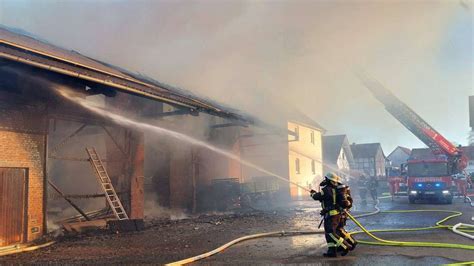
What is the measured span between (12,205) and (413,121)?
1474cm

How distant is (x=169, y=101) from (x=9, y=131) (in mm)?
3830

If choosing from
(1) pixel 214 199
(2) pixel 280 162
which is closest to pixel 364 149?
(2) pixel 280 162

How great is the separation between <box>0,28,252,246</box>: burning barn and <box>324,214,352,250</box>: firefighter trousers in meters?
5.57

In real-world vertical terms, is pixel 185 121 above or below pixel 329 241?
above

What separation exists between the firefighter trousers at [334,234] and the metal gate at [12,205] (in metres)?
6.47

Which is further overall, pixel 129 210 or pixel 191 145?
pixel 191 145

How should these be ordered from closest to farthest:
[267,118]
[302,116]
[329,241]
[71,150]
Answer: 1. [329,241]
2. [71,150]
3. [267,118]
4. [302,116]

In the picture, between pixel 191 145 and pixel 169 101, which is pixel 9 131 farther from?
pixel 191 145

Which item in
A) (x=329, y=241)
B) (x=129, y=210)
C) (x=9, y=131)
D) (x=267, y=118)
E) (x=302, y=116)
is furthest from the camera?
(x=302, y=116)

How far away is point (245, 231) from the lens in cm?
895

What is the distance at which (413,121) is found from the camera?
16.0m

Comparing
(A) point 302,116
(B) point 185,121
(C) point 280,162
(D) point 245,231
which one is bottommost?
(D) point 245,231

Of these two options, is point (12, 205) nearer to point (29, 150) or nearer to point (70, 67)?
point (29, 150)

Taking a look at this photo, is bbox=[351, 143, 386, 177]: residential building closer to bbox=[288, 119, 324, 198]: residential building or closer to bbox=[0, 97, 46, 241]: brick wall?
bbox=[288, 119, 324, 198]: residential building
